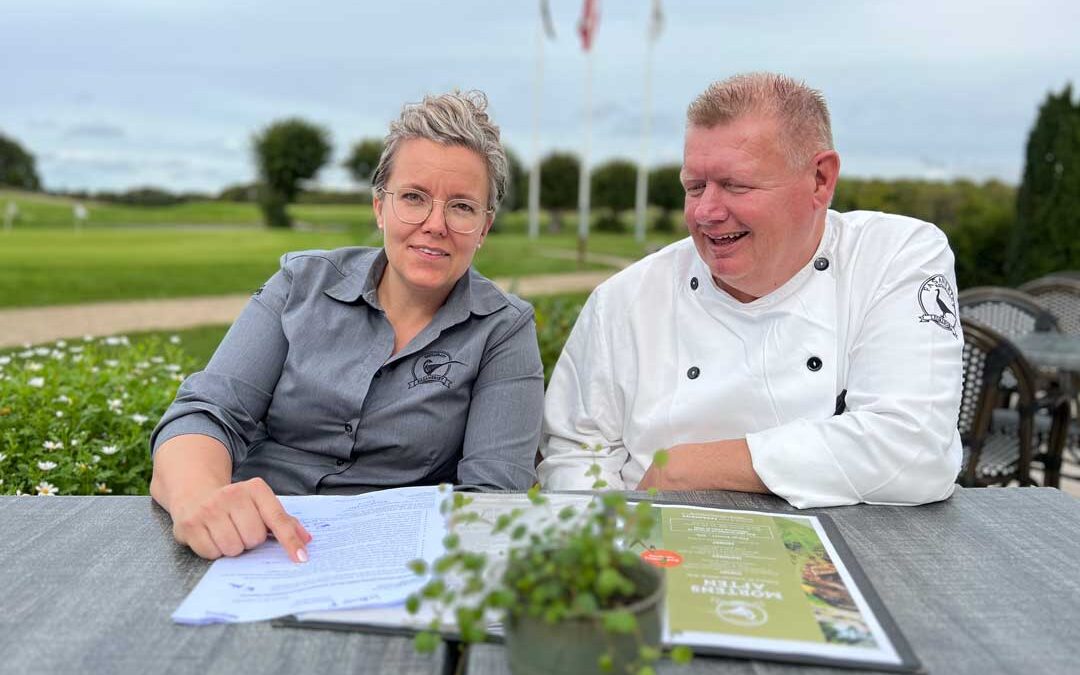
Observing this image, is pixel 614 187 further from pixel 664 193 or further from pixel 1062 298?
pixel 1062 298

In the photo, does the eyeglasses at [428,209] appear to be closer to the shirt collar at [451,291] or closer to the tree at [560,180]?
the shirt collar at [451,291]

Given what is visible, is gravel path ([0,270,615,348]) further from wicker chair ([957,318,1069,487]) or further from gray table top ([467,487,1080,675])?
gray table top ([467,487,1080,675])

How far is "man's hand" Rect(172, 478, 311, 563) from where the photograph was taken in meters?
1.43

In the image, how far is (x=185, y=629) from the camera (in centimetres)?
120

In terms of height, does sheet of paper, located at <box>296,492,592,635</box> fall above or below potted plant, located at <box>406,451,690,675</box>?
below

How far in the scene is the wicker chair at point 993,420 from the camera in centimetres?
361

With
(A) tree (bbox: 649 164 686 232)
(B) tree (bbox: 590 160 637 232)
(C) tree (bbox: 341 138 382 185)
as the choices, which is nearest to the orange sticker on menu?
(A) tree (bbox: 649 164 686 232)

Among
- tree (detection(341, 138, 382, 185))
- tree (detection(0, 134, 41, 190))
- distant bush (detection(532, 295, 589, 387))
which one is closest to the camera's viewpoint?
distant bush (detection(532, 295, 589, 387))

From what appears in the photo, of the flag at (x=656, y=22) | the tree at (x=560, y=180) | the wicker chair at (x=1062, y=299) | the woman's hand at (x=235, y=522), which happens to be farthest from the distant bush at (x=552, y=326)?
the tree at (x=560, y=180)

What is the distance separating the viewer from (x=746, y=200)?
211 cm

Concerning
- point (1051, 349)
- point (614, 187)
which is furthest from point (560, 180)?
point (1051, 349)

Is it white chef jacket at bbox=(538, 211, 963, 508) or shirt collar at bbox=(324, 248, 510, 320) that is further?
shirt collar at bbox=(324, 248, 510, 320)

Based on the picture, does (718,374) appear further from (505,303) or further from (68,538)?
(68,538)

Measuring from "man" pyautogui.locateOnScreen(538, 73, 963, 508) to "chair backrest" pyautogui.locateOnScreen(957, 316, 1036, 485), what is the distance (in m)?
1.56
